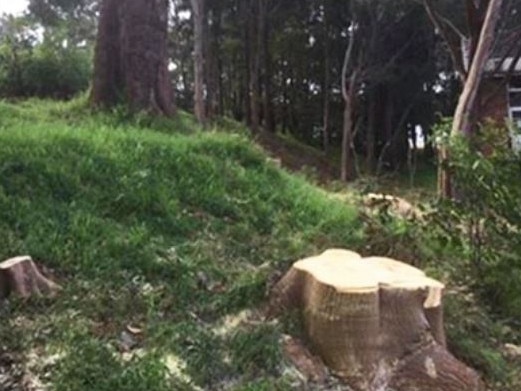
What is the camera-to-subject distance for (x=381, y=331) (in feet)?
10.3

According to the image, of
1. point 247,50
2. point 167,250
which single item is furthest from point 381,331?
point 247,50

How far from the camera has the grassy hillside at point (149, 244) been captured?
2945 mm

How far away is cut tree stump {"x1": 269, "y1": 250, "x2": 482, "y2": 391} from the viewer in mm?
3109

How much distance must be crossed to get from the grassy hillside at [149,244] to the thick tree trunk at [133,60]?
663 mm

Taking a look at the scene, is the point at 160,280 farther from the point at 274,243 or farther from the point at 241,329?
the point at 274,243

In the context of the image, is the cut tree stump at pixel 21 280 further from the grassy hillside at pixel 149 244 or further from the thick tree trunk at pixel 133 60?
the thick tree trunk at pixel 133 60

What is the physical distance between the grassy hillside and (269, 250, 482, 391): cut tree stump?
0.24 m

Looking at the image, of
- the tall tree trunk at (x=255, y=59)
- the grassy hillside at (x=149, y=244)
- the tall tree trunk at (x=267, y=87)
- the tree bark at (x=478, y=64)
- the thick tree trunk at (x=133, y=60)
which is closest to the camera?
the grassy hillside at (x=149, y=244)

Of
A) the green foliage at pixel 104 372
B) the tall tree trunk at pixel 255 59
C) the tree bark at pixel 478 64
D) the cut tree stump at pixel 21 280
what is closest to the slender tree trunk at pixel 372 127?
the tall tree trunk at pixel 255 59

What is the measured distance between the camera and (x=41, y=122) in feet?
18.9

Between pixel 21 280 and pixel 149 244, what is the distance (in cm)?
80

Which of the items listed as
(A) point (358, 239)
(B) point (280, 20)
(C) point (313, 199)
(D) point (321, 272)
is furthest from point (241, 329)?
(B) point (280, 20)

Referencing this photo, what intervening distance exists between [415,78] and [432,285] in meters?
15.1

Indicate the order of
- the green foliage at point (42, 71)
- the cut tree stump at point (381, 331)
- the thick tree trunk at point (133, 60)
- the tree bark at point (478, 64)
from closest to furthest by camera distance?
the cut tree stump at point (381, 331) → the thick tree trunk at point (133, 60) → the tree bark at point (478, 64) → the green foliage at point (42, 71)
